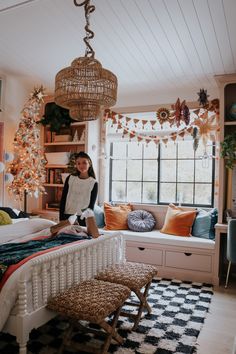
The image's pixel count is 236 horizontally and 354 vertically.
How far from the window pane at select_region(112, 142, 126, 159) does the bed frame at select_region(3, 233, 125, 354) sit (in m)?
2.42

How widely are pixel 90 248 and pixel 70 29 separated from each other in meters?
2.05

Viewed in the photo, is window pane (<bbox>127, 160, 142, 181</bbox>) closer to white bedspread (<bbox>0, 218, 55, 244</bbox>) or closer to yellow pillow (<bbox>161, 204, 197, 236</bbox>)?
yellow pillow (<bbox>161, 204, 197, 236</bbox>)

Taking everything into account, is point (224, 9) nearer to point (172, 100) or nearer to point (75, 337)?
point (172, 100)

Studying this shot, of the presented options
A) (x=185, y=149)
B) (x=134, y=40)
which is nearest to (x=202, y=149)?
(x=185, y=149)

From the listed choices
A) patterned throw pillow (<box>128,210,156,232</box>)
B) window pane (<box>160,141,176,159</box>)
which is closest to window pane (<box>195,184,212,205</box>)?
window pane (<box>160,141,176,159</box>)

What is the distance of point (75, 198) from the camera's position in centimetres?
353

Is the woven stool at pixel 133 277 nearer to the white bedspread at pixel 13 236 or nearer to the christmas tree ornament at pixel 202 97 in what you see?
the white bedspread at pixel 13 236

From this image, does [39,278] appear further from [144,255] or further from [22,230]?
[144,255]

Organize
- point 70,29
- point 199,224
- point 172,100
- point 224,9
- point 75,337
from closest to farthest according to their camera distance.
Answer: point 75,337, point 224,9, point 70,29, point 199,224, point 172,100

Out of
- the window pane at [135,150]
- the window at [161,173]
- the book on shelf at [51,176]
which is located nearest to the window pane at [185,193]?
the window at [161,173]

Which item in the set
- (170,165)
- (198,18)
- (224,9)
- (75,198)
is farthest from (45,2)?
(170,165)

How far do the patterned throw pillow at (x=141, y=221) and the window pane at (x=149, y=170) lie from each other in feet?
1.90

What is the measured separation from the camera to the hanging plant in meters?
4.67

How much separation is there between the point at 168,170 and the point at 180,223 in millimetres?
981
